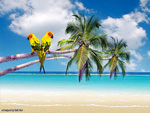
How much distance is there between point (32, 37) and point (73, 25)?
202 inches

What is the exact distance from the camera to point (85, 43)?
10047 mm

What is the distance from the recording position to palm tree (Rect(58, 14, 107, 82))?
9.40m

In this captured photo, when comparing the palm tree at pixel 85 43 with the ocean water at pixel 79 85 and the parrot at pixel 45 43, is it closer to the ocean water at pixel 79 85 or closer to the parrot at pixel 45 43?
the parrot at pixel 45 43

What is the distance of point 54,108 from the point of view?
352 inches

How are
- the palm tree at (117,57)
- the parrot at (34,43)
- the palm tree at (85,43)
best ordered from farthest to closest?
1. the palm tree at (117,57)
2. the palm tree at (85,43)
3. the parrot at (34,43)

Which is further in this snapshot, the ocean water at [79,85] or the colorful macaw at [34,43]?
the ocean water at [79,85]

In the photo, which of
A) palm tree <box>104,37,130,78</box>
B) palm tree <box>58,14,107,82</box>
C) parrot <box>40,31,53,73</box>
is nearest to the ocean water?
palm tree <box>104,37,130,78</box>

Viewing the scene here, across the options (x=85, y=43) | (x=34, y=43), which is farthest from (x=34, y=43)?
(x=85, y=43)

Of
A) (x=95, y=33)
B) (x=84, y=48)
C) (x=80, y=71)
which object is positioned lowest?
(x=80, y=71)

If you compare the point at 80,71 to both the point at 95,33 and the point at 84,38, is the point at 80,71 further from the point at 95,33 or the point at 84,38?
the point at 95,33

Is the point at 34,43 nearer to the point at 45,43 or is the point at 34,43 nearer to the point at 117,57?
the point at 45,43

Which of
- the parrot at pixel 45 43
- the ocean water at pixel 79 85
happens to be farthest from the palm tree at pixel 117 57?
the parrot at pixel 45 43

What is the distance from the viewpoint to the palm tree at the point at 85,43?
9.40 meters

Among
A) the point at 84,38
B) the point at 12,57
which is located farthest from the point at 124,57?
the point at 12,57
